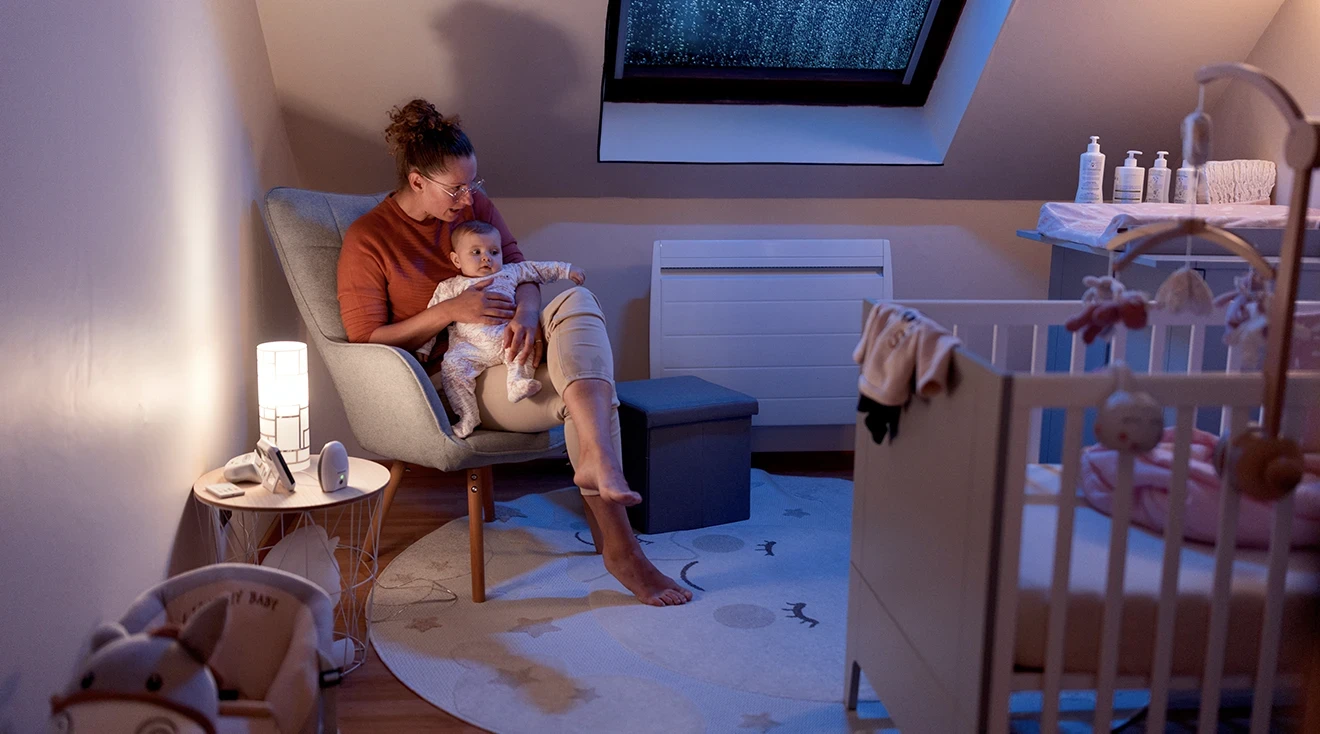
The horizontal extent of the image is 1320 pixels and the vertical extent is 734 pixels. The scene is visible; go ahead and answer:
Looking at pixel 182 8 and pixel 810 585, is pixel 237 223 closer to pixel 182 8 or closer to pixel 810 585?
pixel 182 8

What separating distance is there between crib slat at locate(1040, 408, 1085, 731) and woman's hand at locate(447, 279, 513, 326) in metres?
1.41

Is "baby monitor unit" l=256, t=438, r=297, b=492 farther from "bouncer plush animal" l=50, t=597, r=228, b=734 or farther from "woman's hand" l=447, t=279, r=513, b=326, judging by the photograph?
"bouncer plush animal" l=50, t=597, r=228, b=734

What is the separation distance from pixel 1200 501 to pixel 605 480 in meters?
1.17

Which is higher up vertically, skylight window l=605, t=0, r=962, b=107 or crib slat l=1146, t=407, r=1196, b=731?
skylight window l=605, t=0, r=962, b=107

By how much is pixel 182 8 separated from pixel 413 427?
37.7 inches

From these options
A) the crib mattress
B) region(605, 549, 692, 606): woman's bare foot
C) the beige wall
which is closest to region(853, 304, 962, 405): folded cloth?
the crib mattress

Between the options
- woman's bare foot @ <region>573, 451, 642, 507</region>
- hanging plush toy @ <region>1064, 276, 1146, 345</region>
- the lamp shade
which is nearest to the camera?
hanging plush toy @ <region>1064, 276, 1146, 345</region>

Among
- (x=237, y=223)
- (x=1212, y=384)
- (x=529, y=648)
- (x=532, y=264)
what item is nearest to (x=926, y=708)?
(x=1212, y=384)

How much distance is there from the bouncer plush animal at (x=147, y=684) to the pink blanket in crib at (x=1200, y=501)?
119 centimetres

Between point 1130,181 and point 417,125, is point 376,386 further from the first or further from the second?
point 1130,181

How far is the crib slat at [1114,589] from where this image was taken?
135 cm

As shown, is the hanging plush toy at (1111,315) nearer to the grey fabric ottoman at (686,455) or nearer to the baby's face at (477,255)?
the grey fabric ottoman at (686,455)

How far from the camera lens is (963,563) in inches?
55.5

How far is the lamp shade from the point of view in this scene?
2.20 m
